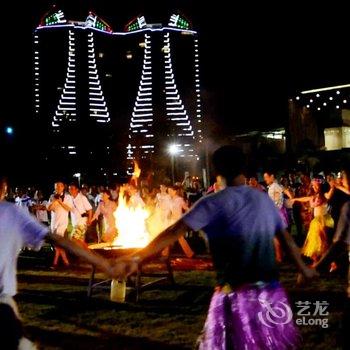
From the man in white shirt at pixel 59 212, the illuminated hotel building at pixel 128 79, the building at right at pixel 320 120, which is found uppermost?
the illuminated hotel building at pixel 128 79

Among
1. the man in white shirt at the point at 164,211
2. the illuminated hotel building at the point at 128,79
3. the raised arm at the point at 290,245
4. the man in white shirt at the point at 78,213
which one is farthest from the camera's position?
the illuminated hotel building at the point at 128,79

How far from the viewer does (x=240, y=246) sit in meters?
3.51

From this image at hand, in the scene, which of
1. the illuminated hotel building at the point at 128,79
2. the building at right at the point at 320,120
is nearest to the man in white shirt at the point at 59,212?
the building at right at the point at 320,120

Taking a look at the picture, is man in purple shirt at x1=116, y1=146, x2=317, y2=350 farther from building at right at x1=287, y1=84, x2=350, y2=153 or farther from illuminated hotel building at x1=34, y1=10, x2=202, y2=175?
illuminated hotel building at x1=34, y1=10, x2=202, y2=175

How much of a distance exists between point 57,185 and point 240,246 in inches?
357

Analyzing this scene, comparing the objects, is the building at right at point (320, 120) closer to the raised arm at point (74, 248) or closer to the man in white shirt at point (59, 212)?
the man in white shirt at point (59, 212)

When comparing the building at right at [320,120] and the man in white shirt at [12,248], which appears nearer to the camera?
the man in white shirt at [12,248]

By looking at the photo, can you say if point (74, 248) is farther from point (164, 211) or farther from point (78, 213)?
point (164, 211)

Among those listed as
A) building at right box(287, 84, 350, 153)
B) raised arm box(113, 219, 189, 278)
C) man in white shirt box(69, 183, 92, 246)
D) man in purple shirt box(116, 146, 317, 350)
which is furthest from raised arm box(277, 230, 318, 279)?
building at right box(287, 84, 350, 153)

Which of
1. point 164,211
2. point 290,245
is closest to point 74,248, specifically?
point 290,245

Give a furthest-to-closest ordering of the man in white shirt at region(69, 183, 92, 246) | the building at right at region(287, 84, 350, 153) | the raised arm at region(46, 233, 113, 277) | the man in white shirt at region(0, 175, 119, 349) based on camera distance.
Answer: the building at right at region(287, 84, 350, 153)
the man in white shirt at region(69, 183, 92, 246)
the raised arm at region(46, 233, 113, 277)
the man in white shirt at region(0, 175, 119, 349)

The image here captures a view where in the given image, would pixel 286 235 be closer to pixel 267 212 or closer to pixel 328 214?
pixel 267 212

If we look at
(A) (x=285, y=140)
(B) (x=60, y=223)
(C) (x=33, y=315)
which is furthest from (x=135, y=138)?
(C) (x=33, y=315)

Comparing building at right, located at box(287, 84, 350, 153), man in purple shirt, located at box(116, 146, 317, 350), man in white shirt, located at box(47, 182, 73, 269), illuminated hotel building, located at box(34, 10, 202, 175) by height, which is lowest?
man in purple shirt, located at box(116, 146, 317, 350)
